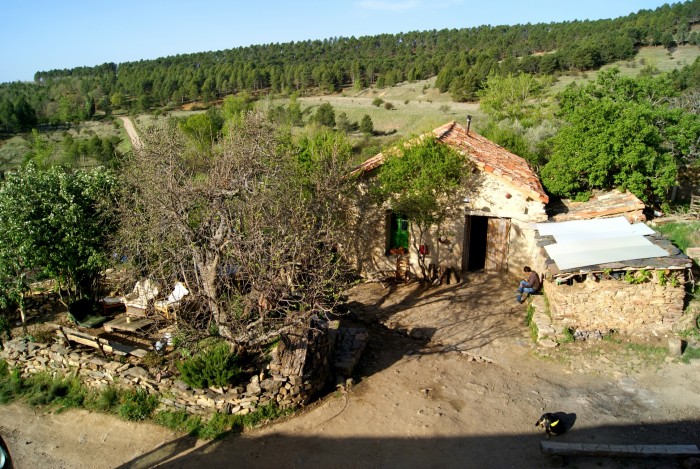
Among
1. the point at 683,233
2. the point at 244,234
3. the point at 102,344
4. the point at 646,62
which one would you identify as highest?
the point at 646,62

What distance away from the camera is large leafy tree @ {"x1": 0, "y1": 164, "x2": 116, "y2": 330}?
12.7m

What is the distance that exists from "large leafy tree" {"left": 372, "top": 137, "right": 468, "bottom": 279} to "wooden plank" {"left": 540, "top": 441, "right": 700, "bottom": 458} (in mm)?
7561

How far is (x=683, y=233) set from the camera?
1405cm

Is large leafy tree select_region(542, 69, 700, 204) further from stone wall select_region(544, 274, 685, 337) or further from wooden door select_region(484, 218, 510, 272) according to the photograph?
stone wall select_region(544, 274, 685, 337)

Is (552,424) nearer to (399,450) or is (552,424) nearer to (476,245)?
(399,450)

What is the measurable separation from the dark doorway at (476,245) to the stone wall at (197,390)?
5.69 m

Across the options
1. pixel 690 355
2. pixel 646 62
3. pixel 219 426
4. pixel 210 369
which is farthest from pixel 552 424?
pixel 646 62

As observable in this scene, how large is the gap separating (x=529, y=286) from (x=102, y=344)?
11.6 m

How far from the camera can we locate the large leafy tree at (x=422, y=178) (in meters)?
14.5

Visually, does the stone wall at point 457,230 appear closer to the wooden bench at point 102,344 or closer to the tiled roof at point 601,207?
the tiled roof at point 601,207

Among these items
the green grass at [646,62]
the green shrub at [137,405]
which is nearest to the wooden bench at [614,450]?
the green shrub at [137,405]

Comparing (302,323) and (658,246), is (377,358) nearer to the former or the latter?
(302,323)

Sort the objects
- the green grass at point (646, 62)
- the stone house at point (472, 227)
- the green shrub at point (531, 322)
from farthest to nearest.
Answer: the green grass at point (646, 62)
the stone house at point (472, 227)
the green shrub at point (531, 322)

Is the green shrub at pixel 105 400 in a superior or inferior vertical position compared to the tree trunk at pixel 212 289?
inferior
